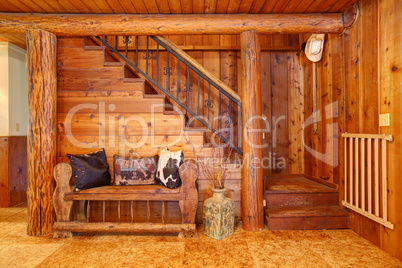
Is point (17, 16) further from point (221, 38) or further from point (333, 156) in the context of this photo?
point (333, 156)

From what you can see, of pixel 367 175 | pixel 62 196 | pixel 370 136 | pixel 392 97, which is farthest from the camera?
pixel 62 196

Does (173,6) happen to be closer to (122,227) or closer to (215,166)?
(215,166)

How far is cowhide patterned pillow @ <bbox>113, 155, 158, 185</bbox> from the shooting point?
2719 mm

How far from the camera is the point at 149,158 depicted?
2.80 meters

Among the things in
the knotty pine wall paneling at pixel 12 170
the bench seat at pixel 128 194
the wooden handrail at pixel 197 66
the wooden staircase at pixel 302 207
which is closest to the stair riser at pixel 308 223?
the wooden staircase at pixel 302 207

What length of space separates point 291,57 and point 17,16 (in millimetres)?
3699

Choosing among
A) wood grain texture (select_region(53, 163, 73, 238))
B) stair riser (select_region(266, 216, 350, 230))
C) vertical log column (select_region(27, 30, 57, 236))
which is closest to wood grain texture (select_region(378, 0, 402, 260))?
stair riser (select_region(266, 216, 350, 230))

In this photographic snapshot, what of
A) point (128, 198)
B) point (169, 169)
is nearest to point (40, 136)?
point (128, 198)

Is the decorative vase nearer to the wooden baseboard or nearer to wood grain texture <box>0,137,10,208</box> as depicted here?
the wooden baseboard

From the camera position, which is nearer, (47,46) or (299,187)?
(47,46)

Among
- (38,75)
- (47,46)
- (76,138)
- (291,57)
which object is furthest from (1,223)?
(291,57)

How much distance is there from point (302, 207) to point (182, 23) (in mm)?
2486

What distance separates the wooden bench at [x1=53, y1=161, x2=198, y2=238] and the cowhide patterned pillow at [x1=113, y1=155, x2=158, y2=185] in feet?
0.55

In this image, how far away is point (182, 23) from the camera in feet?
8.89
